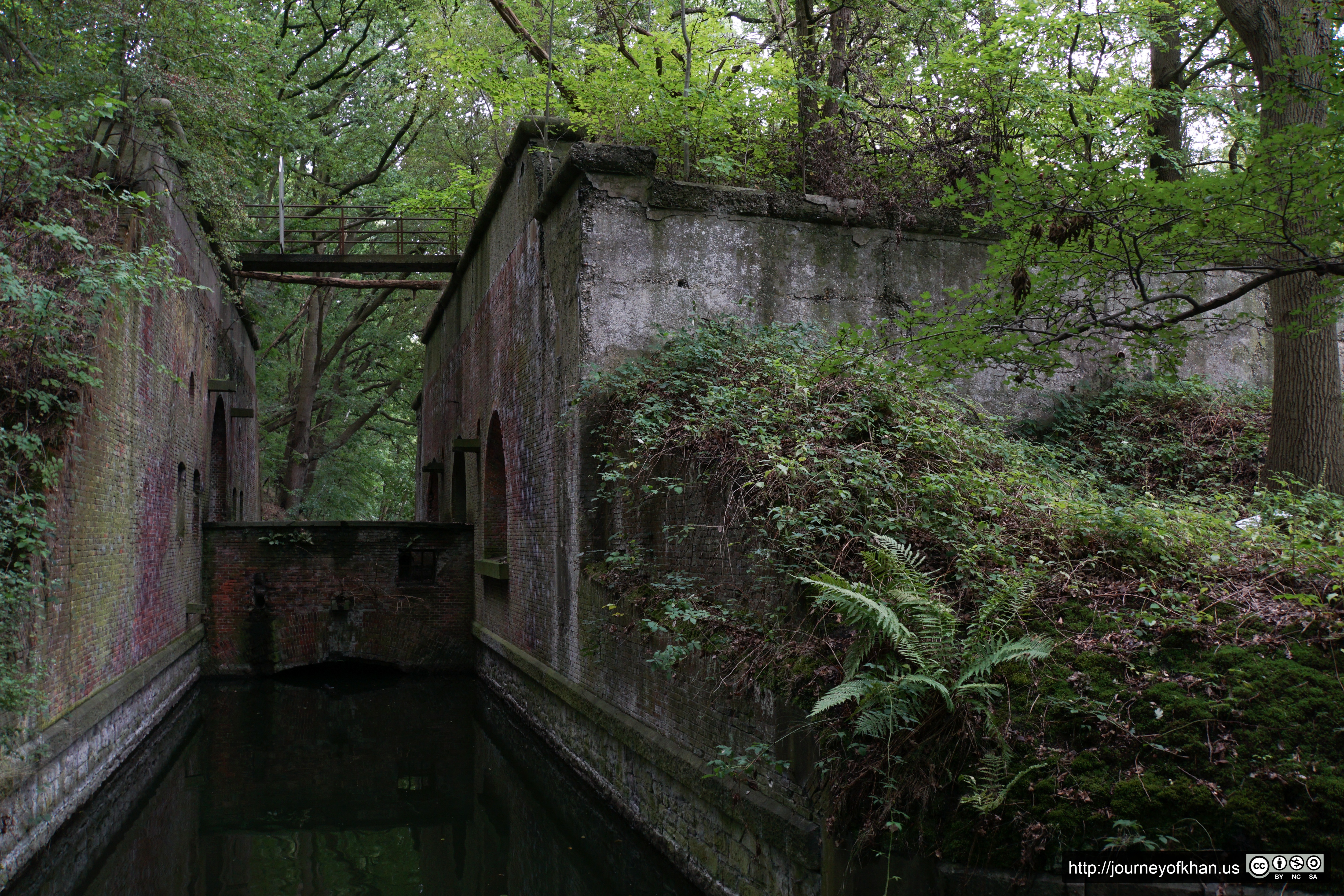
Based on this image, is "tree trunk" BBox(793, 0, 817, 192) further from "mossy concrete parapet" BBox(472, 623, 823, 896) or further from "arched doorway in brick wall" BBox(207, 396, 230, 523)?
"arched doorway in brick wall" BBox(207, 396, 230, 523)

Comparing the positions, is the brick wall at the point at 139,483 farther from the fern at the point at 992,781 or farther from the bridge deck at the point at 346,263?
the fern at the point at 992,781

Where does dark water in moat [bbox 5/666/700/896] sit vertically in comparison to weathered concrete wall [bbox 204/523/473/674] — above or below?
below

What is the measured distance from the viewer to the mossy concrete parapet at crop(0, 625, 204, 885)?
19.2 feet

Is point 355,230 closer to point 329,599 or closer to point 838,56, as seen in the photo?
point 329,599

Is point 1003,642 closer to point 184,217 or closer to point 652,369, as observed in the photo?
point 652,369

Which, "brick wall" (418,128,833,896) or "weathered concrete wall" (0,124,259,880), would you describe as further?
"weathered concrete wall" (0,124,259,880)

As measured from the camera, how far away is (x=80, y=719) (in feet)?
24.2

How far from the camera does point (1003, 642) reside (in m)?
4.01

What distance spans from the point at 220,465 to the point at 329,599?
4.66m

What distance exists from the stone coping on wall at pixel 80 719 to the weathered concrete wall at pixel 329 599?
7.09 feet

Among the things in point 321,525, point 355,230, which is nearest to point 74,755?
point 321,525

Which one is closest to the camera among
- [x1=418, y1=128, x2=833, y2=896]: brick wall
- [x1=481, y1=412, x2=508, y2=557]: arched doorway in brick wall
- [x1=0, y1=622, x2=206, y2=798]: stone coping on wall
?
[x1=418, y1=128, x2=833, y2=896]: brick wall

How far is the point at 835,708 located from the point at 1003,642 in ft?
2.68

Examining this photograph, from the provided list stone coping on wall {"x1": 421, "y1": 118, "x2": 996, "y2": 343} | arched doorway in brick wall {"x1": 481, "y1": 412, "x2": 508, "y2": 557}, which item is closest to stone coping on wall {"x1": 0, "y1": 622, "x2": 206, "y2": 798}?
arched doorway in brick wall {"x1": 481, "y1": 412, "x2": 508, "y2": 557}
